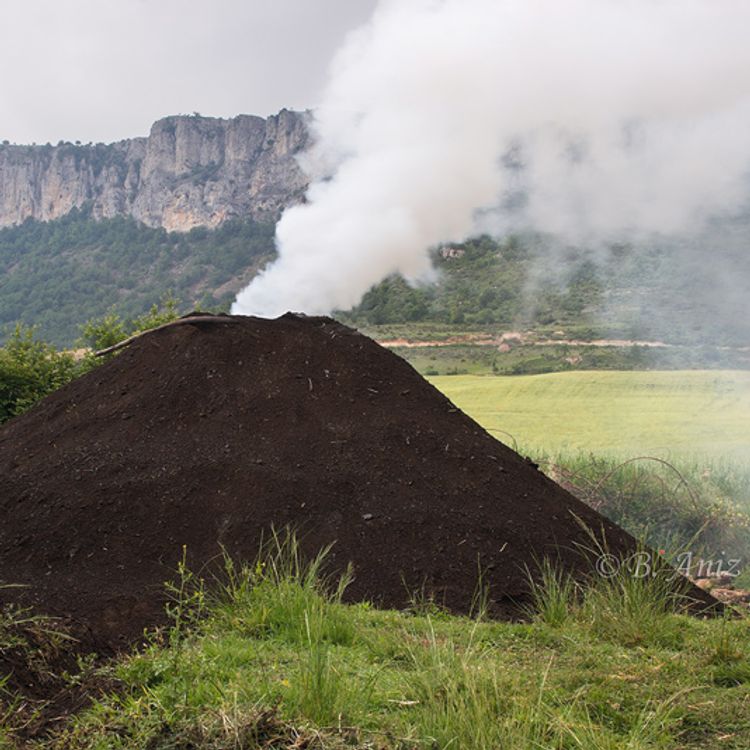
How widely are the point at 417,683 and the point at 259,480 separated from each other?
150 inches

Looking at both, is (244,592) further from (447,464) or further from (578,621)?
(447,464)

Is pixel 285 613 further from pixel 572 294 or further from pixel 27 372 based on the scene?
pixel 572 294

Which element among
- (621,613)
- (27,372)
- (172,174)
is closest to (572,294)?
(27,372)

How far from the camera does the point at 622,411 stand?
15.8 metres

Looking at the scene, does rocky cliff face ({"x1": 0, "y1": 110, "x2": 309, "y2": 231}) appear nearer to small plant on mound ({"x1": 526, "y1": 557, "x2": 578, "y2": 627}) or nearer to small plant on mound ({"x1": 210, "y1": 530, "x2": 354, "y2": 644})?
small plant on mound ({"x1": 526, "y1": 557, "x2": 578, "y2": 627})

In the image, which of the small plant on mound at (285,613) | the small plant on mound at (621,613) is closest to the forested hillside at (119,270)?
the small plant on mound at (621,613)

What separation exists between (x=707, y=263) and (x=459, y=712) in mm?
→ 20422

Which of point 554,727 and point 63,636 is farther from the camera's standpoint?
point 63,636

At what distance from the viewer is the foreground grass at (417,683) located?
265cm

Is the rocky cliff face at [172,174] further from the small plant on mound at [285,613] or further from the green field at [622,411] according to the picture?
the small plant on mound at [285,613]

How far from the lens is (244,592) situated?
4.52m

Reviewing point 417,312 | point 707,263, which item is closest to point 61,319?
point 417,312

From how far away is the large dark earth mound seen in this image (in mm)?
6051

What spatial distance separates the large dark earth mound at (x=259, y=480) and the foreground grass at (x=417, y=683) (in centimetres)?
108
